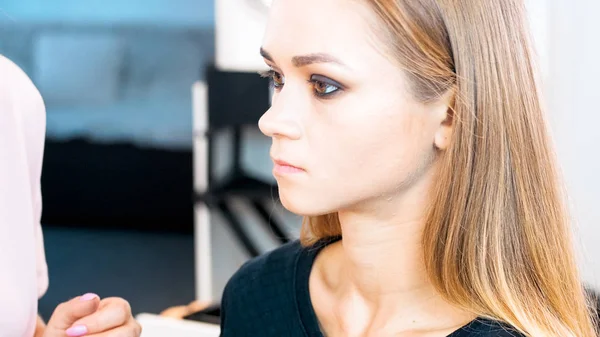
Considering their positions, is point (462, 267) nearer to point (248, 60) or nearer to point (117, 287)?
point (248, 60)

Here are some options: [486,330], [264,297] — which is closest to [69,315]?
[264,297]

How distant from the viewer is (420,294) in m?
0.84

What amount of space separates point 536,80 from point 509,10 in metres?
0.08

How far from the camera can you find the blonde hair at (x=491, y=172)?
75cm

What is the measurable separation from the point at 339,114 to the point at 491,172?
0.18 meters

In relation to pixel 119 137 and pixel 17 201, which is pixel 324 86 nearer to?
pixel 17 201

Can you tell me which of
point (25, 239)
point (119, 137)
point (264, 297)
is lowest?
point (119, 137)

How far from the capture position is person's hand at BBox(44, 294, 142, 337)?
82cm

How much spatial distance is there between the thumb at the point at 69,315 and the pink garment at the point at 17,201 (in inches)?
1.0

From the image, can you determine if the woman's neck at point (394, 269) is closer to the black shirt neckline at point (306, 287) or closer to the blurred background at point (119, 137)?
the black shirt neckline at point (306, 287)

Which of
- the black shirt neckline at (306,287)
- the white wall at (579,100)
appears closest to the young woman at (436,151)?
the black shirt neckline at (306,287)

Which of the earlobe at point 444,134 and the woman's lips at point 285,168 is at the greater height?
the earlobe at point 444,134

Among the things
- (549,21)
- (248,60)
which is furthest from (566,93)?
(248,60)

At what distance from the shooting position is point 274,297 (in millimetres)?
973
